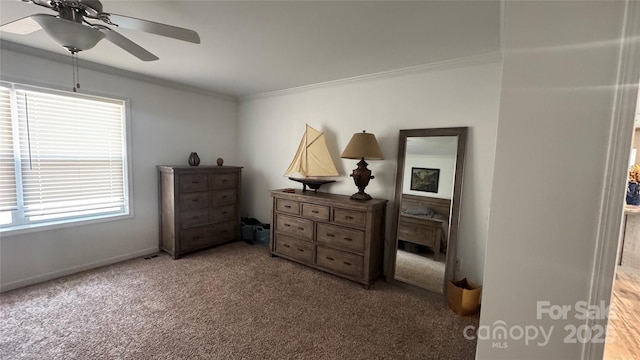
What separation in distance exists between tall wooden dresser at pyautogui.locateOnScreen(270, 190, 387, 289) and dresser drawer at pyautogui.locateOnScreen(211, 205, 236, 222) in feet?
2.84

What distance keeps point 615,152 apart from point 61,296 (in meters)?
3.73

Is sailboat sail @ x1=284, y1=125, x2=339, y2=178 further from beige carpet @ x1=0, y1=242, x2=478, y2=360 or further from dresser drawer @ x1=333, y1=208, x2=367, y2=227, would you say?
beige carpet @ x1=0, y1=242, x2=478, y2=360

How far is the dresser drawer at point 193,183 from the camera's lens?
3.34m

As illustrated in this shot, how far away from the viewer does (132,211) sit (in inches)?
132

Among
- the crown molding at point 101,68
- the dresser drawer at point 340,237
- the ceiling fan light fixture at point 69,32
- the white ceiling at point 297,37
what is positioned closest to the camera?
the ceiling fan light fixture at point 69,32

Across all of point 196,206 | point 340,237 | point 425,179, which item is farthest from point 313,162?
point 196,206

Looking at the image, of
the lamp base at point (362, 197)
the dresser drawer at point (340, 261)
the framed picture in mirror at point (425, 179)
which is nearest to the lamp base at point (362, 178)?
the lamp base at point (362, 197)

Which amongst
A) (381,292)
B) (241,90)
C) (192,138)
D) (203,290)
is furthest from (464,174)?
(192,138)

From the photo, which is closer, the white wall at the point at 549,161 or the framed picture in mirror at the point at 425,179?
the white wall at the point at 549,161

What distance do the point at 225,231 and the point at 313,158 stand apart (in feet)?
5.61

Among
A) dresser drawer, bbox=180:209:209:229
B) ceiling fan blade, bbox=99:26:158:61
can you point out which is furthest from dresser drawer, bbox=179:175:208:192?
ceiling fan blade, bbox=99:26:158:61

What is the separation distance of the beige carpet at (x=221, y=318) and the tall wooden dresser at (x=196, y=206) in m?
0.49

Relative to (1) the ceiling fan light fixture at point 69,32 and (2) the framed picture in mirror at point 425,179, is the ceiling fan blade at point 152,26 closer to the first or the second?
(1) the ceiling fan light fixture at point 69,32

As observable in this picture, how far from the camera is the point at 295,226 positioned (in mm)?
3244
